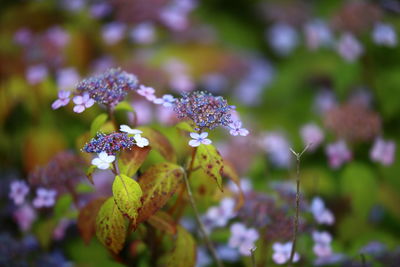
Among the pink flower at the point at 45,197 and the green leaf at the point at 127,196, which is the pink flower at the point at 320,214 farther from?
the pink flower at the point at 45,197

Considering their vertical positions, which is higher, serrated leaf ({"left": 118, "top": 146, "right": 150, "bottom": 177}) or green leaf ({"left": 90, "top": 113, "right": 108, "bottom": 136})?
green leaf ({"left": 90, "top": 113, "right": 108, "bottom": 136})

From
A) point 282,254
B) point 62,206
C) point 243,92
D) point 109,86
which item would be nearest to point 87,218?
point 62,206

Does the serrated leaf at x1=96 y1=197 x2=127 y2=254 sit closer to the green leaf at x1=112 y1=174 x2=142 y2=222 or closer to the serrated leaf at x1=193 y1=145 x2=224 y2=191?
the green leaf at x1=112 y1=174 x2=142 y2=222

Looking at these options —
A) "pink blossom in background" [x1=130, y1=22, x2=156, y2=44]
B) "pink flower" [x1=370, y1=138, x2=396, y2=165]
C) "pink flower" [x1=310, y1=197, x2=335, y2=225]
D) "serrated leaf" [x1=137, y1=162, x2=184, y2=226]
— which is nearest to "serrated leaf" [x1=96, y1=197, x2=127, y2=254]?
"serrated leaf" [x1=137, y1=162, x2=184, y2=226]

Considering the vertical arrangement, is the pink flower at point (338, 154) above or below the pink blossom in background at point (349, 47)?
below

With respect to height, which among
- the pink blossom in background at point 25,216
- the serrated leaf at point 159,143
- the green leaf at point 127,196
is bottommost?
the pink blossom in background at point 25,216

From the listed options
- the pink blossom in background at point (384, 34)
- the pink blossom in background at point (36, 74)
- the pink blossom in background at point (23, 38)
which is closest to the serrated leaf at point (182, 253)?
the pink blossom in background at point (36, 74)

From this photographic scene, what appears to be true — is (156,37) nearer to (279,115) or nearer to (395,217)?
(279,115)
